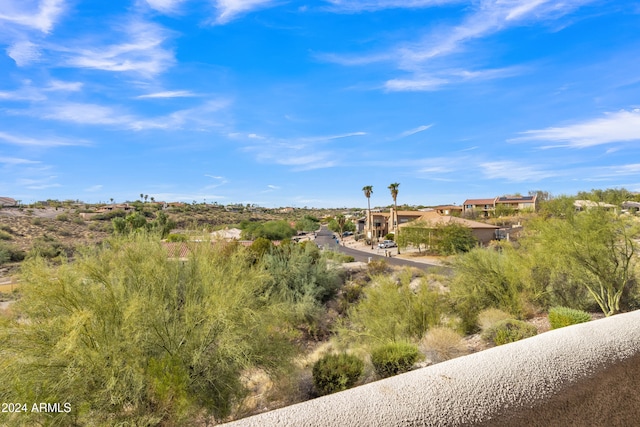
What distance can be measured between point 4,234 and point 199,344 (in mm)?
54848

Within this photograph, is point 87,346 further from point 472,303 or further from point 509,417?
point 472,303

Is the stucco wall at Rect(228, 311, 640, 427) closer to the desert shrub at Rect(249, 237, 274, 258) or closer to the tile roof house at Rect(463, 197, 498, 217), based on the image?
the desert shrub at Rect(249, 237, 274, 258)

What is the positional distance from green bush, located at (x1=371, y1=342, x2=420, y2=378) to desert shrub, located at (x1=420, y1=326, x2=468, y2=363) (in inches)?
42.9

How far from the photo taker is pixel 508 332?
10.2 m

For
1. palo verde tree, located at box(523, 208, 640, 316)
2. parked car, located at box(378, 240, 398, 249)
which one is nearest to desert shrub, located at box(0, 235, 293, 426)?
palo verde tree, located at box(523, 208, 640, 316)

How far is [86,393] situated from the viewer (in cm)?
592

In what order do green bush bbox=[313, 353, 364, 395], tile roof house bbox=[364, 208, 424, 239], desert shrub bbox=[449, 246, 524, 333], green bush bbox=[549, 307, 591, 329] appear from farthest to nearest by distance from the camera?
tile roof house bbox=[364, 208, 424, 239] → desert shrub bbox=[449, 246, 524, 333] → green bush bbox=[549, 307, 591, 329] → green bush bbox=[313, 353, 364, 395]

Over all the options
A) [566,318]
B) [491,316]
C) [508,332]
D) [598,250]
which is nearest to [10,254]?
[491,316]

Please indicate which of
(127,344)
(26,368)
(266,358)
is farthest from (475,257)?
(26,368)

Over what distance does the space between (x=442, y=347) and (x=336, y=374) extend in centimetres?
367

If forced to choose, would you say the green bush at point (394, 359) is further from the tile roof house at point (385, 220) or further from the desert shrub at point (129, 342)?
the tile roof house at point (385, 220)

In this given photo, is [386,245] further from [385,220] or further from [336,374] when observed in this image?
[336,374]

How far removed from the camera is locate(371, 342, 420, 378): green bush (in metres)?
8.46

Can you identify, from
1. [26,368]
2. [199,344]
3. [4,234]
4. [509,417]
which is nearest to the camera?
[509,417]
